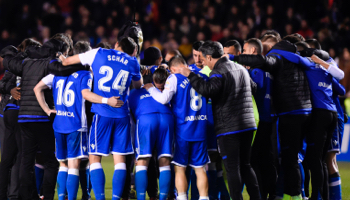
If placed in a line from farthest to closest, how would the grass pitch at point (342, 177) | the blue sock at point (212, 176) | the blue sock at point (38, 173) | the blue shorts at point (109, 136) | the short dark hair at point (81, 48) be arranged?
the grass pitch at point (342, 177) < the blue sock at point (38, 173) < the short dark hair at point (81, 48) < the blue sock at point (212, 176) < the blue shorts at point (109, 136)

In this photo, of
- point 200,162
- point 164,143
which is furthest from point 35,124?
point 200,162

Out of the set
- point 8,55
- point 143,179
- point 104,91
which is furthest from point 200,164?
point 8,55

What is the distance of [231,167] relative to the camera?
4980 millimetres

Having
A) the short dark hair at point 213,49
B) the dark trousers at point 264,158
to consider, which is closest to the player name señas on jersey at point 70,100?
the short dark hair at point 213,49

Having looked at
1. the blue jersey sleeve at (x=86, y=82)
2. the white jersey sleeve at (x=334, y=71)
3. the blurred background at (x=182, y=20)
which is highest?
the blurred background at (x=182, y=20)

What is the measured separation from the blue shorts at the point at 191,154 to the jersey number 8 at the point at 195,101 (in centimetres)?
42

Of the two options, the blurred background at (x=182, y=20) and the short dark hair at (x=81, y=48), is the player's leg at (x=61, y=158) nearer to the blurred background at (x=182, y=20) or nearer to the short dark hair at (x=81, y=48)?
the short dark hair at (x=81, y=48)

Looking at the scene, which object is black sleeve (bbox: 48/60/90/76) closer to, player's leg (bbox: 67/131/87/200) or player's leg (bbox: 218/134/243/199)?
player's leg (bbox: 67/131/87/200)

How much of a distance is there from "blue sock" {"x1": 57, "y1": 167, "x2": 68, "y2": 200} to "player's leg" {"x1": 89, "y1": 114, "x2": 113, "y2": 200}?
0.42m

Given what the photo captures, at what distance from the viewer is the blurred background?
1289 cm

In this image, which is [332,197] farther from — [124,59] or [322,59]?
[124,59]

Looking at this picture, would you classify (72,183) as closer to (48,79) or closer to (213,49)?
(48,79)

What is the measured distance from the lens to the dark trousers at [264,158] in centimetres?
568

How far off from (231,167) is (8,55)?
338 cm
